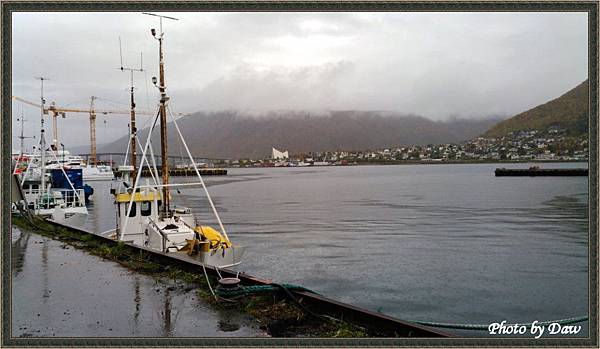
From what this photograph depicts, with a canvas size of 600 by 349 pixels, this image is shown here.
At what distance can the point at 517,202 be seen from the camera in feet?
174

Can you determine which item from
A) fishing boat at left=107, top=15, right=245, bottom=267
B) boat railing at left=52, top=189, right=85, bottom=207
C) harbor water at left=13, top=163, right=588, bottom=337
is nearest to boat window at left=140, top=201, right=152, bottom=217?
fishing boat at left=107, top=15, right=245, bottom=267

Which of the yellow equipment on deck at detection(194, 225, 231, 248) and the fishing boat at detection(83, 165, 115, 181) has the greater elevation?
the fishing boat at detection(83, 165, 115, 181)

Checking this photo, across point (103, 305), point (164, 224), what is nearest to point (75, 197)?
point (164, 224)

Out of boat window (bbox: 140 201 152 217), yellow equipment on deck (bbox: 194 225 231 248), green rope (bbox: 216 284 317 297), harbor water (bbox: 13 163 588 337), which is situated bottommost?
harbor water (bbox: 13 163 588 337)

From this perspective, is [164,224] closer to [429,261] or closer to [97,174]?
→ [429,261]

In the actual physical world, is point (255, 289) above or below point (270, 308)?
above

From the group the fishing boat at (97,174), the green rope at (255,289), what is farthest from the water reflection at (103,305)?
the fishing boat at (97,174)

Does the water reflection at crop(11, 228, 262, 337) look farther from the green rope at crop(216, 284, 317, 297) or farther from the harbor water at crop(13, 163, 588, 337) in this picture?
the green rope at crop(216, 284, 317, 297)

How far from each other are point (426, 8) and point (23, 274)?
11.0m

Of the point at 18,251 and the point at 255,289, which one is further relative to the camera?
the point at 18,251

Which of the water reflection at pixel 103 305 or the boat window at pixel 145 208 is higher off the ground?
the boat window at pixel 145 208

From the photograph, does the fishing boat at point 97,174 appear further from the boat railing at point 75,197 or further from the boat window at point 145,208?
the boat window at point 145,208

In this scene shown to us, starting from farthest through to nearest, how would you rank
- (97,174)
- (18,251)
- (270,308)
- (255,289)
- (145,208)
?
(97,174) < (145,208) < (18,251) < (255,289) < (270,308)

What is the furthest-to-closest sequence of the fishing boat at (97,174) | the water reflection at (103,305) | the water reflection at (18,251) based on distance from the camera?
the fishing boat at (97,174) → the water reflection at (18,251) → the water reflection at (103,305)
